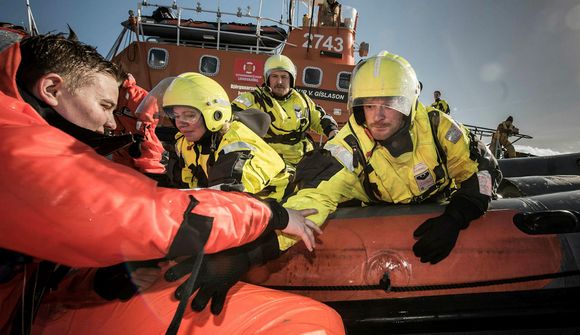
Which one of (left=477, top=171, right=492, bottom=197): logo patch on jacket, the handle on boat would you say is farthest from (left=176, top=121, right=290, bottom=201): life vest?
the handle on boat

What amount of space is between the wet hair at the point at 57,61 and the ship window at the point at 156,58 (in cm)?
836

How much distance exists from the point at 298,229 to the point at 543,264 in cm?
130

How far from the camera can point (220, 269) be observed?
1.51 meters

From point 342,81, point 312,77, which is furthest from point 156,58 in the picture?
point 342,81

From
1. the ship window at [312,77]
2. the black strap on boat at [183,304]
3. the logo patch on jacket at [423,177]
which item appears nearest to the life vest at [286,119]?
the logo patch on jacket at [423,177]

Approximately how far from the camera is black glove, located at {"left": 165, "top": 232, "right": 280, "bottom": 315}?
1.38m

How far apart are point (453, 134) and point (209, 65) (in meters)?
8.31

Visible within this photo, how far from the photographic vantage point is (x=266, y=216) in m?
1.40

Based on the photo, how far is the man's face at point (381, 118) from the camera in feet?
7.08

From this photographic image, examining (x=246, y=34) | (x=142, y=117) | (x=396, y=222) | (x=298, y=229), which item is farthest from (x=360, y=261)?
(x=246, y=34)

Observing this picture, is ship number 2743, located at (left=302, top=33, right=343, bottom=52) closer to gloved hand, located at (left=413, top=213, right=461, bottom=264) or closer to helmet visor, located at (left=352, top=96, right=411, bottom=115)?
helmet visor, located at (left=352, top=96, right=411, bottom=115)

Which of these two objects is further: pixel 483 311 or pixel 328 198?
pixel 328 198

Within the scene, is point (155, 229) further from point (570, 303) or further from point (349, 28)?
point (349, 28)

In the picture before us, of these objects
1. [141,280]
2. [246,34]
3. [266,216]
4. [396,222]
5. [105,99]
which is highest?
[246,34]
